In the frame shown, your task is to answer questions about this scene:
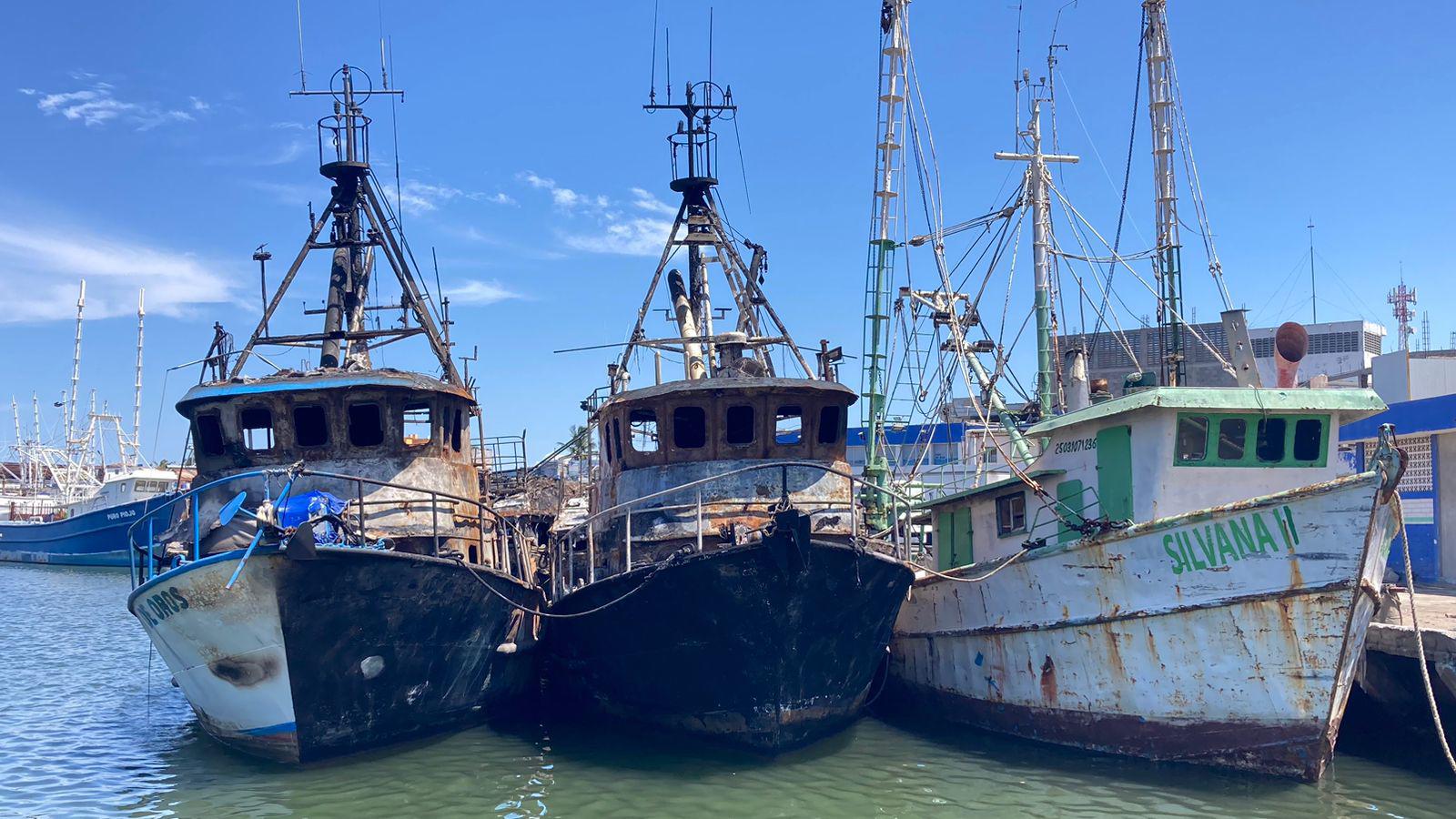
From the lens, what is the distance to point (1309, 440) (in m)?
13.4

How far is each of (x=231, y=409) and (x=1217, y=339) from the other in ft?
130

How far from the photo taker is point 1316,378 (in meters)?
14.3

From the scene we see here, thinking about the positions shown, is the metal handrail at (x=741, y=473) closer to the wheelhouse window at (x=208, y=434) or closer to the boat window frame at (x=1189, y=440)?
the boat window frame at (x=1189, y=440)

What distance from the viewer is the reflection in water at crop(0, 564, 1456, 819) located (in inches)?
443

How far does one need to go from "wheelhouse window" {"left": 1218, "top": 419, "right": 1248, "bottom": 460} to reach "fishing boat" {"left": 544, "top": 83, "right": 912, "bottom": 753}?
13.4 ft

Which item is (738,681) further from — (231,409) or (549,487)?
(549,487)

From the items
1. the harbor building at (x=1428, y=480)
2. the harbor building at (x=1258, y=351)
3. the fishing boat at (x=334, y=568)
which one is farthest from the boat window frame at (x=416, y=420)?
the harbor building at (x=1258, y=351)

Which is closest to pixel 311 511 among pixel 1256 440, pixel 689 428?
pixel 689 428

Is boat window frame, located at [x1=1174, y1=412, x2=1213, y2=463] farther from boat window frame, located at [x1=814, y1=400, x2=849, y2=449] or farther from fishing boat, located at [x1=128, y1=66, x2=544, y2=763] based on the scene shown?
fishing boat, located at [x1=128, y1=66, x2=544, y2=763]

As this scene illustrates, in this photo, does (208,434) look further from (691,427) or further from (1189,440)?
(1189,440)

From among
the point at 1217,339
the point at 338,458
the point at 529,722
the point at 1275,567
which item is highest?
the point at 1217,339

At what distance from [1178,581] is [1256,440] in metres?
2.43

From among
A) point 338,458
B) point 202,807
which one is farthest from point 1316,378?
point 202,807

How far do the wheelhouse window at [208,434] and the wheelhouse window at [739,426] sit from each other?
23.5 feet
